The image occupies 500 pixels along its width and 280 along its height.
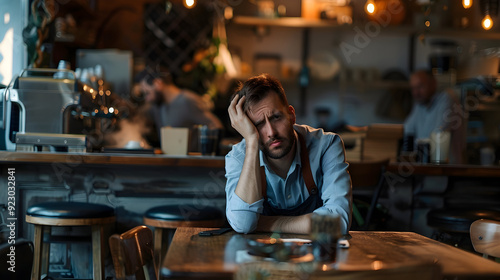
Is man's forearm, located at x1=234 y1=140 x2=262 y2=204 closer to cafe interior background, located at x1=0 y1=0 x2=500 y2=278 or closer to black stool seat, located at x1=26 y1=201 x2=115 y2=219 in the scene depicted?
black stool seat, located at x1=26 y1=201 x2=115 y2=219

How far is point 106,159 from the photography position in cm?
284

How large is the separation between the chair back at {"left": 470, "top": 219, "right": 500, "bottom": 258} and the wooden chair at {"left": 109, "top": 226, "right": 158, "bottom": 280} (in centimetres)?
120

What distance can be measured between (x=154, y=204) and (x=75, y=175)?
48 cm

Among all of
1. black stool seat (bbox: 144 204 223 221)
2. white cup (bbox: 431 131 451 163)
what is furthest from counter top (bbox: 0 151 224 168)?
white cup (bbox: 431 131 451 163)

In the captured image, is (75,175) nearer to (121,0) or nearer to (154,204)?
(154,204)

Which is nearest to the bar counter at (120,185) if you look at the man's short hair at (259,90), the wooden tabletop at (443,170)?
the man's short hair at (259,90)

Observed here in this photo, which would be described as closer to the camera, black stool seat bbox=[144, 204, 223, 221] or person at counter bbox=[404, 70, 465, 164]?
black stool seat bbox=[144, 204, 223, 221]

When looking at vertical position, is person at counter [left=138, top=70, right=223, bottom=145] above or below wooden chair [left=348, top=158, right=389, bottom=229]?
above

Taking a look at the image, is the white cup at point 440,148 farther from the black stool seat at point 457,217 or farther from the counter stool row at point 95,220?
the counter stool row at point 95,220

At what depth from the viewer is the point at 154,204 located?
304cm

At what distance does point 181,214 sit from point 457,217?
57.2 inches

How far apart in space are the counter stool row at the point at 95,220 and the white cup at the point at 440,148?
155 centimetres

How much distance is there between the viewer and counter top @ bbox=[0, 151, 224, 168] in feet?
9.23

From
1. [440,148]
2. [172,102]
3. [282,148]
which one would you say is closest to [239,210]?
[282,148]
